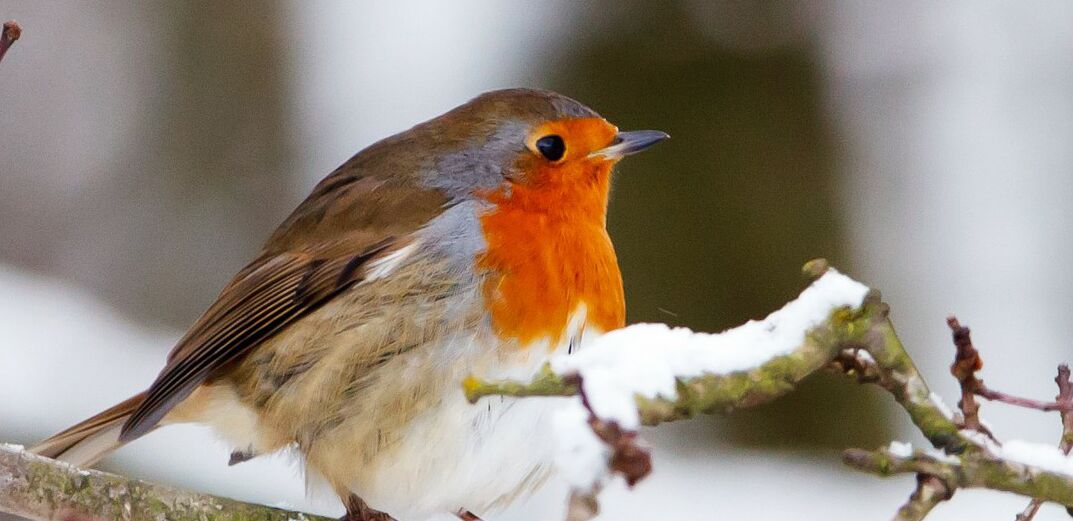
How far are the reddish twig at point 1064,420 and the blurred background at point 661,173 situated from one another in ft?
7.34

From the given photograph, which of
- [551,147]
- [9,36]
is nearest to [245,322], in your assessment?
[551,147]

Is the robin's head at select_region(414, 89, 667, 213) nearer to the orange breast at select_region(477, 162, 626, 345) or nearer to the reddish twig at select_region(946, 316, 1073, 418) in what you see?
the orange breast at select_region(477, 162, 626, 345)

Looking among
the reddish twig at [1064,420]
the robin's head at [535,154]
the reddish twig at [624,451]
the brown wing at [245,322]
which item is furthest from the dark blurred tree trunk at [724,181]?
the reddish twig at [624,451]

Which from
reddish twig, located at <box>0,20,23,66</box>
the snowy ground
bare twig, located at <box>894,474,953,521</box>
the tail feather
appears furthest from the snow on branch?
the snowy ground

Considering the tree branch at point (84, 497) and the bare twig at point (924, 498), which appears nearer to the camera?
the bare twig at point (924, 498)

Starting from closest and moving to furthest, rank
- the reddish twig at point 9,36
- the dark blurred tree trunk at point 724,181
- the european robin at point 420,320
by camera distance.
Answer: the reddish twig at point 9,36 < the european robin at point 420,320 < the dark blurred tree trunk at point 724,181

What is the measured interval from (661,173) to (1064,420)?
3066mm

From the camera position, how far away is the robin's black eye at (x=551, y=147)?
3.36 metres

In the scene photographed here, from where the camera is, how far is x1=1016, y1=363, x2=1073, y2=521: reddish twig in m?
1.82

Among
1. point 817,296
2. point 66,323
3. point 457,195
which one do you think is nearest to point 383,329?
point 457,195

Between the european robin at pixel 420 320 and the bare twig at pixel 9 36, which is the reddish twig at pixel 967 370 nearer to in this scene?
the european robin at pixel 420 320

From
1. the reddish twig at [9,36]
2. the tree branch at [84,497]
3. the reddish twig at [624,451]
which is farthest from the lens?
the tree branch at [84,497]

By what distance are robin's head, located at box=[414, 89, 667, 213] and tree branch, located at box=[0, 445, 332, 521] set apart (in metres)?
1.12

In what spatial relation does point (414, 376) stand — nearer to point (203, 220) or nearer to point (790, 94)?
point (790, 94)
